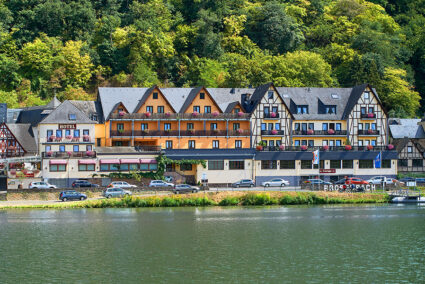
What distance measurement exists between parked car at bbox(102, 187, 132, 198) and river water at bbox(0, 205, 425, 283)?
7.02 meters

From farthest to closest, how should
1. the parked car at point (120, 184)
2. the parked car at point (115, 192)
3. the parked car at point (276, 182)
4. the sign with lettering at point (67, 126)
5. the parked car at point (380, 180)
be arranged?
the parked car at point (380, 180)
the sign with lettering at point (67, 126)
the parked car at point (276, 182)
the parked car at point (120, 184)
the parked car at point (115, 192)

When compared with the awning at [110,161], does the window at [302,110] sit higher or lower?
higher

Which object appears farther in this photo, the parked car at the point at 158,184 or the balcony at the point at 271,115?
the balcony at the point at 271,115

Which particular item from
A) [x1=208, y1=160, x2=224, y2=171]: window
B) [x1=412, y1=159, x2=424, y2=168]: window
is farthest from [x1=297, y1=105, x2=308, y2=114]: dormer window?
[x1=412, y1=159, x2=424, y2=168]: window

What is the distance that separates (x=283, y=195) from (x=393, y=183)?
61.8 feet

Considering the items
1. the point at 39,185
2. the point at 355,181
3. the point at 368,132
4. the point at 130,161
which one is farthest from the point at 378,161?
the point at 39,185

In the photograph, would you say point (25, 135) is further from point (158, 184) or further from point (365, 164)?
point (365, 164)

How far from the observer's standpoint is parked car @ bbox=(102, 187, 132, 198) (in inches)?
2990

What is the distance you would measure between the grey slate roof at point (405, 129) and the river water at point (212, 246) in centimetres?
3841

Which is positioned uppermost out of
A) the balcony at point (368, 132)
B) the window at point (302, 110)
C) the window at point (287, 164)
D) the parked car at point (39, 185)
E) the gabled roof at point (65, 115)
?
the window at point (302, 110)

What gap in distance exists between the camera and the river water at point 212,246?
1604 inches

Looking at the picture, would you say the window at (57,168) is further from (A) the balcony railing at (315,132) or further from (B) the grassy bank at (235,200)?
(A) the balcony railing at (315,132)

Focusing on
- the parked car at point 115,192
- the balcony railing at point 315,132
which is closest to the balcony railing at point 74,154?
the parked car at point 115,192

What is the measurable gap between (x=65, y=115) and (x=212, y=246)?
144 feet
